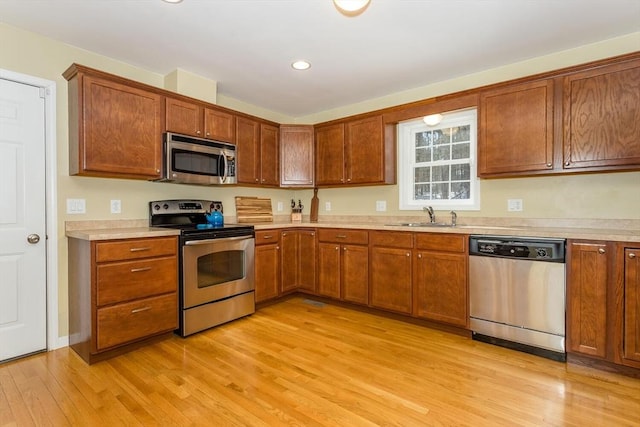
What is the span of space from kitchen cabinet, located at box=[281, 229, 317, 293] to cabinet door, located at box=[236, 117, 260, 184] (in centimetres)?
77

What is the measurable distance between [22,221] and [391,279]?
3117 millimetres

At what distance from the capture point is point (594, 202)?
2641 millimetres

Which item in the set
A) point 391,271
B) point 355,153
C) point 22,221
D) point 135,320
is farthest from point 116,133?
point 391,271

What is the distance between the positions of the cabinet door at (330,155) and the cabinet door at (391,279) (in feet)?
3.79

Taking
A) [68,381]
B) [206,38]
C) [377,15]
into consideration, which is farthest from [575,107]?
[68,381]

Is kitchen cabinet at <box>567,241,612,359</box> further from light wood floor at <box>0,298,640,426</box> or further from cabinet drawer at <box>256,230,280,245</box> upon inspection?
cabinet drawer at <box>256,230,280,245</box>

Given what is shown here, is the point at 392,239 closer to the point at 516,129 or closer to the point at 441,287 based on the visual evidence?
the point at 441,287

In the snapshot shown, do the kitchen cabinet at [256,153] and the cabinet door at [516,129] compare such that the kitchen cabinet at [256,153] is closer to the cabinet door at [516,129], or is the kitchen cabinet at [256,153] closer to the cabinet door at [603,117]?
the cabinet door at [516,129]

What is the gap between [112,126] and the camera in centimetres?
259

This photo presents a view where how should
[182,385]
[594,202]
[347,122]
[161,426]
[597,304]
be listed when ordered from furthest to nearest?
[347,122], [594,202], [597,304], [182,385], [161,426]

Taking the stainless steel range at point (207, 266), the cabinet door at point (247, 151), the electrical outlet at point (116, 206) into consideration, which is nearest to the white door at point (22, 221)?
the electrical outlet at point (116, 206)

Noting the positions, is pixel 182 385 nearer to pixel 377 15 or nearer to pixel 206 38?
pixel 206 38

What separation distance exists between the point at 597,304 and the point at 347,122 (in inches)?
114

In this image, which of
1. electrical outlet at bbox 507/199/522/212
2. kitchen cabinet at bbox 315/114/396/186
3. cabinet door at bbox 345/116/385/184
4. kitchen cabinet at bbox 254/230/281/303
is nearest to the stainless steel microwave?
kitchen cabinet at bbox 254/230/281/303
